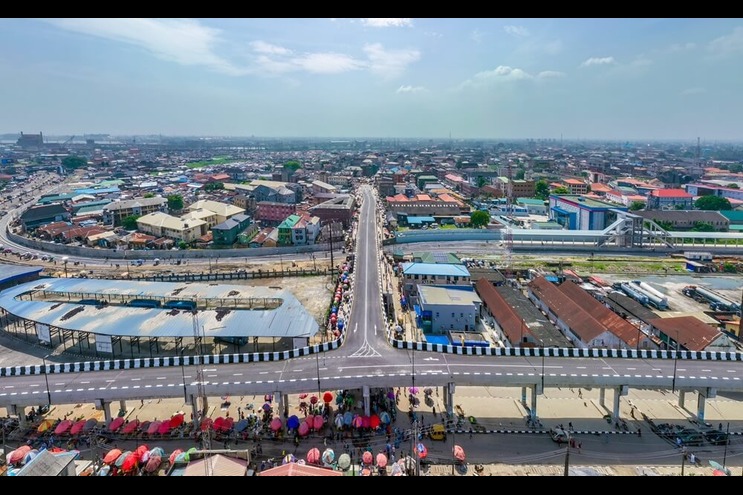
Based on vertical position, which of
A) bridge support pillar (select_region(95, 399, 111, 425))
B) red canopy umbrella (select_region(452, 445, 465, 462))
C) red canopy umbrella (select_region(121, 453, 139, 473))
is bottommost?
red canopy umbrella (select_region(452, 445, 465, 462))

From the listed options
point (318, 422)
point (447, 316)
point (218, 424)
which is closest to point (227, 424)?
point (218, 424)

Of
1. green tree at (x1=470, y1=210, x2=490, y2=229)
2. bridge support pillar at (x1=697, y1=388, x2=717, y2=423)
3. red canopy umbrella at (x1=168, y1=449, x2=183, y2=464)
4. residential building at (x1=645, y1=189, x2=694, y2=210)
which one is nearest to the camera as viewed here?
red canopy umbrella at (x1=168, y1=449, x2=183, y2=464)

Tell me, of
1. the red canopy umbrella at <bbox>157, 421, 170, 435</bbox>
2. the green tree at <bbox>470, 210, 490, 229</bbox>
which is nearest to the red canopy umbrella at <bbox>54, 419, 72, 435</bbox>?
the red canopy umbrella at <bbox>157, 421, 170, 435</bbox>

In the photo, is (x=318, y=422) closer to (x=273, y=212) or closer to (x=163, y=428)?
(x=163, y=428)

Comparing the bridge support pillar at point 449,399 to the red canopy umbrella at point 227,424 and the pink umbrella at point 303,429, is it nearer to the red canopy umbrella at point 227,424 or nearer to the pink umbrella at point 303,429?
the pink umbrella at point 303,429

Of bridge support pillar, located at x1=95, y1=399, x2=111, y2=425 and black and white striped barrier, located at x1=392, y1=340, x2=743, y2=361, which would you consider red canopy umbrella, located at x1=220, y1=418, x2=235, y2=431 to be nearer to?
bridge support pillar, located at x1=95, y1=399, x2=111, y2=425

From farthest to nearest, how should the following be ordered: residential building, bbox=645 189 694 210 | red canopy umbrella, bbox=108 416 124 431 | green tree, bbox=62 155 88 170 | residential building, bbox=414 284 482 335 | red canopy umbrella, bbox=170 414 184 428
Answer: green tree, bbox=62 155 88 170 → residential building, bbox=645 189 694 210 → residential building, bbox=414 284 482 335 → red canopy umbrella, bbox=170 414 184 428 → red canopy umbrella, bbox=108 416 124 431
